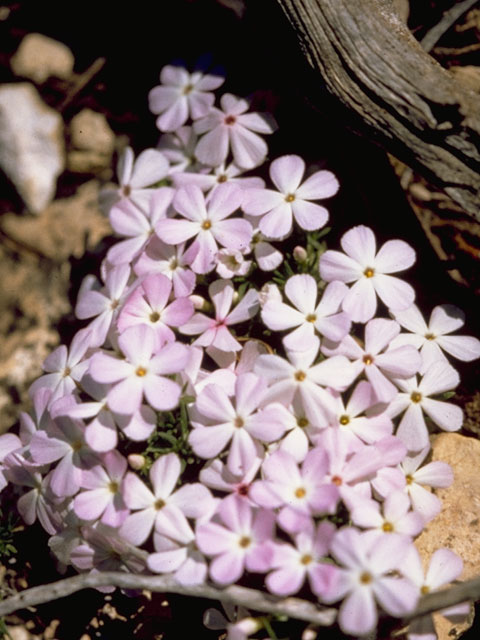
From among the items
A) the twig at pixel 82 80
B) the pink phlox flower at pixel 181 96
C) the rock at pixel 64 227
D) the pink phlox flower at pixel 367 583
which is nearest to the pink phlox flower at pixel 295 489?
the pink phlox flower at pixel 367 583

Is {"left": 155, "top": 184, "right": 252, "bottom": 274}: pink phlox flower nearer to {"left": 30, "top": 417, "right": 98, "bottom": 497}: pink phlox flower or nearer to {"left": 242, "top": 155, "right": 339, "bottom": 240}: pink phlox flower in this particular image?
{"left": 242, "top": 155, "right": 339, "bottom": 240}: pink phlox flower

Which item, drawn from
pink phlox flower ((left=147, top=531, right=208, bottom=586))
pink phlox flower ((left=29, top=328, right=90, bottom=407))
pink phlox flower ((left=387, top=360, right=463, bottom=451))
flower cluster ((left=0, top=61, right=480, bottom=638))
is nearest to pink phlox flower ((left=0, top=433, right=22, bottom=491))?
flower cluster ((left=0, top=61, right=480, bottom=638))

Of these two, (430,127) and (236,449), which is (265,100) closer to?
(430,127)

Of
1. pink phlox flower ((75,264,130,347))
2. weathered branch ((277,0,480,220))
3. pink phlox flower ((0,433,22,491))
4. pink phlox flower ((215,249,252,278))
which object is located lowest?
pink phlox flower ((0,433,22,491))

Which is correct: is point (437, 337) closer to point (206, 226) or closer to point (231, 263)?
point (231, 263)

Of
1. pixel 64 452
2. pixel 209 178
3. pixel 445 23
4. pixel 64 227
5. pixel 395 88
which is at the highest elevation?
pixel 445 23

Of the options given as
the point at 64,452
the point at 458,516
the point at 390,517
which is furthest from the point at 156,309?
the point at 458,516
